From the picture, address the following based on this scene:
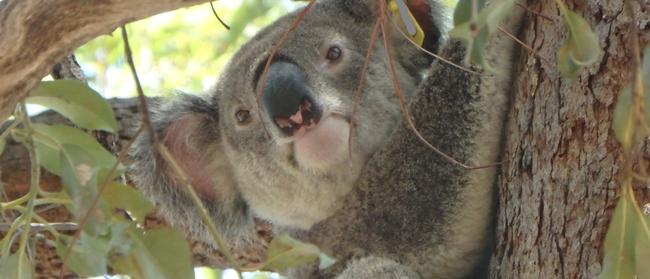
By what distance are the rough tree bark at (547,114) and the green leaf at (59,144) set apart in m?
0.11

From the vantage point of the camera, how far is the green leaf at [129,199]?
1986mm

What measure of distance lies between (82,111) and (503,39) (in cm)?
108

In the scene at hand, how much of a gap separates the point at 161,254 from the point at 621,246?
86 cm

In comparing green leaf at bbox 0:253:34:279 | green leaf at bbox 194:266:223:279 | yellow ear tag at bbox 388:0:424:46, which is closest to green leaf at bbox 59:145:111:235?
green leaf at bbox 0:253:34:279

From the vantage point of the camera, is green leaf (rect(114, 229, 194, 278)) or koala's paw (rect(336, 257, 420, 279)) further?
koala's paw (rect(336, 257, 420, 279))

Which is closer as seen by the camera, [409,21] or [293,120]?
[409,21]

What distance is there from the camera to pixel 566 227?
208cm

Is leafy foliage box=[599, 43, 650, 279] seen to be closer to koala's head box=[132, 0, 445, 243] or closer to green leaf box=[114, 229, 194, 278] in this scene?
green leaf box=[114, 229, 194, 278]

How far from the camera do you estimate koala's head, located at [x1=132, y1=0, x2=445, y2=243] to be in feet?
9.14

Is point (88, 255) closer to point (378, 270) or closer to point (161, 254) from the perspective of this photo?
point (161, 254)

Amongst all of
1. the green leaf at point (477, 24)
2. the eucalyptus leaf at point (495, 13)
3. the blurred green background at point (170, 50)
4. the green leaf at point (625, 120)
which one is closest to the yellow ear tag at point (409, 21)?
the green leaf at point (477, 24)

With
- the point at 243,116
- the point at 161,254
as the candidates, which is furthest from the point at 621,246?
the point at 243,116

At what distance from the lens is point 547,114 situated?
2201 millimetres

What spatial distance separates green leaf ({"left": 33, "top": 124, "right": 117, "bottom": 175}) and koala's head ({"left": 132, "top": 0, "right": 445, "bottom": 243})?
2.38 ft
